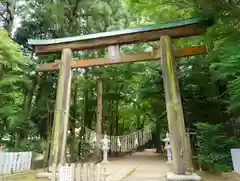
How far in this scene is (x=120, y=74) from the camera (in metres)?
10.8

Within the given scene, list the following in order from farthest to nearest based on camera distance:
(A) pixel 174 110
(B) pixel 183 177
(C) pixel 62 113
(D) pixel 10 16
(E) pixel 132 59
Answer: (D) pixel 10 16 < (E) pixel 132 59 < (C) pixel 62 113 < (A) pixel 174 110 < (B) pixel 183 177

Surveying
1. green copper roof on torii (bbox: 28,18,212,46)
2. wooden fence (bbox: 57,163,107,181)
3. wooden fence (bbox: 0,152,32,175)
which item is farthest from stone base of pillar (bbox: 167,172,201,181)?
wooden fence (bbox: 0,152,32,175)

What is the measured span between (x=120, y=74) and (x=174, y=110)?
6384 millimetres

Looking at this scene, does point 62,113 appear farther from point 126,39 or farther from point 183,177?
point 183,177

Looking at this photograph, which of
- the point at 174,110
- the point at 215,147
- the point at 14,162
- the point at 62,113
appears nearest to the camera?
the point at 174,110

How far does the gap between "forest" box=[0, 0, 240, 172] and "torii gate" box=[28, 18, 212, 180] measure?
466 millimetres

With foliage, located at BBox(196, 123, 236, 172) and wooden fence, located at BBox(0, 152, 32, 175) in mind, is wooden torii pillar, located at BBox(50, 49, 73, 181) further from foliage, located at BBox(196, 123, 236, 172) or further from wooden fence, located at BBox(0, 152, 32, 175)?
foliage, located at BBox(196, 123, 236, 172)

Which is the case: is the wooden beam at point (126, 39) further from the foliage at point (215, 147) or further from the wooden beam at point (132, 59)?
the foliage at point (215, 147)

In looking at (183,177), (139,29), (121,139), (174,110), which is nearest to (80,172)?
(183,177)

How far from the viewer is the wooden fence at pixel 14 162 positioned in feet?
18.1

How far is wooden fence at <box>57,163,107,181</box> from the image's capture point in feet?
12.3

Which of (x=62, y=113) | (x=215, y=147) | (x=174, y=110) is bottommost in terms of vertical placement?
(x=215, y=147)

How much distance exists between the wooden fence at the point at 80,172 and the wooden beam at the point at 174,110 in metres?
1.63

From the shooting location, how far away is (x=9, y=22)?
857 cm
